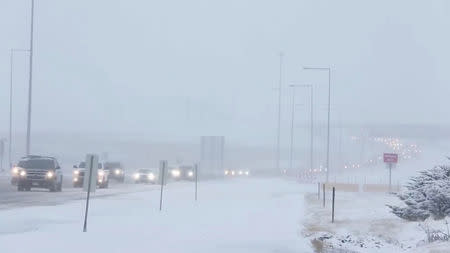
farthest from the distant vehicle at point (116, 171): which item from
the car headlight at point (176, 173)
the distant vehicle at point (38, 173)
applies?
the distant vehicle at point (38, 173)

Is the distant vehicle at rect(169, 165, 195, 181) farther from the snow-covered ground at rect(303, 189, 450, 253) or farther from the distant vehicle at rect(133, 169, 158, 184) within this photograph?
the snow-covered ground at rect(303, 189, 450, 253)

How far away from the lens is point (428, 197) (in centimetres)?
2725

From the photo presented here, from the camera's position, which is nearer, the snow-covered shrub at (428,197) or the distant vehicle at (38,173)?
the snow-covered shrub at (428,197)

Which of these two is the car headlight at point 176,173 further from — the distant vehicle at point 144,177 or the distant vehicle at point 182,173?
the distant vehicle at point 144,177

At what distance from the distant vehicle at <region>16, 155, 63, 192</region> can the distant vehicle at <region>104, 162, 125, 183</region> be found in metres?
32.5

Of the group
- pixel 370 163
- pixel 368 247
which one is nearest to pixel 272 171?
pixel 370 163

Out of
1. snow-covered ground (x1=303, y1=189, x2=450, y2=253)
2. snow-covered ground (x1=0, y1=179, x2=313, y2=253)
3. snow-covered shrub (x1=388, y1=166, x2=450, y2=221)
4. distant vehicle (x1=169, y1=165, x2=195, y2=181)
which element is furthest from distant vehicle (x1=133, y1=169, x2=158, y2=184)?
snow-covered shrub (x1=388, y1=166, x2=450, y2=221)

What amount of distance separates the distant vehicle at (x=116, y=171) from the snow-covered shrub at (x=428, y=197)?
55.6 m

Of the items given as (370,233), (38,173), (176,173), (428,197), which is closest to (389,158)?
(38,173)

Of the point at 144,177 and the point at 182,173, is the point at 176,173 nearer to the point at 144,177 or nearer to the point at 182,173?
the point at 182,173

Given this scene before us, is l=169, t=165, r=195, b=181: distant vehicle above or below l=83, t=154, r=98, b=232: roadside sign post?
below

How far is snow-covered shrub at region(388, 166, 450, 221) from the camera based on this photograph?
87.8ft

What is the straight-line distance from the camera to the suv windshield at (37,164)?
49031 mm

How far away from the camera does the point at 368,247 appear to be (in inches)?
897
